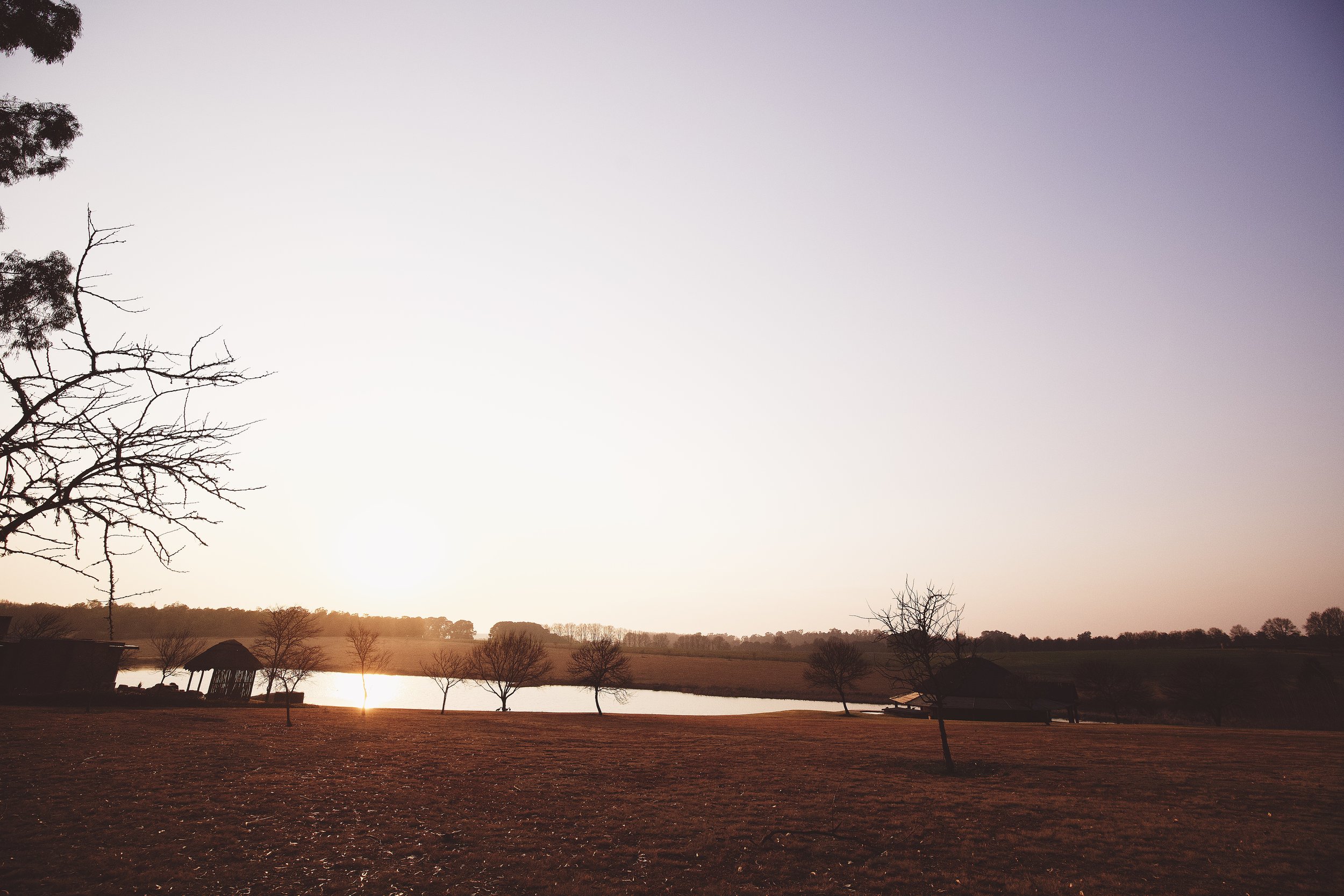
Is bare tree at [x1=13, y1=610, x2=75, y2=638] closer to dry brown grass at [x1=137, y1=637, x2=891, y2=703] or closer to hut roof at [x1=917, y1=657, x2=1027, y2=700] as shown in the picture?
dry brown grass at [x1=137, y1=637, x2=891, y2=703]

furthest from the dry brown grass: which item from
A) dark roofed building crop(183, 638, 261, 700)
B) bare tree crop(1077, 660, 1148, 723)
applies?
dark roofed building crop(183, 638, 261, 700)

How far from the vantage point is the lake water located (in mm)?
62625

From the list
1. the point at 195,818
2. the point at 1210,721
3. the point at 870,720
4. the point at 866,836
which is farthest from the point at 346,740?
the point at 1210,721

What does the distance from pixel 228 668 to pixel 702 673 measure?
7527 cm

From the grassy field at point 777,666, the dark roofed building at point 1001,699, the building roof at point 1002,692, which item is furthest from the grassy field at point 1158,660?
the dark roofed building at point 1001,699

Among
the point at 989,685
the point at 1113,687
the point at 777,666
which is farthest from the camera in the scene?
the point at 777,666

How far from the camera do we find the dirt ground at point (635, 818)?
9.33 m

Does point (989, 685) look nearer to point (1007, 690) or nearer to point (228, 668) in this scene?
point (1007, 690)

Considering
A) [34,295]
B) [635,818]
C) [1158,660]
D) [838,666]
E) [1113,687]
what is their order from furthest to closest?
[1158,660]
[1113,687]
[838,666]
[635,818]
[34,295]

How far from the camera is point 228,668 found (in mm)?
45969

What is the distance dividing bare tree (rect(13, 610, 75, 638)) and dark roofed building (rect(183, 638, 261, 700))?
1669 centimetres

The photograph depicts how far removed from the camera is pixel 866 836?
1170 cm

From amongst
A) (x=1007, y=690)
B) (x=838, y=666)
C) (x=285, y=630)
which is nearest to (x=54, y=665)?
(x=285, y=630)

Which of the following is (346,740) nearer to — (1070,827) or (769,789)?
(769,789)
